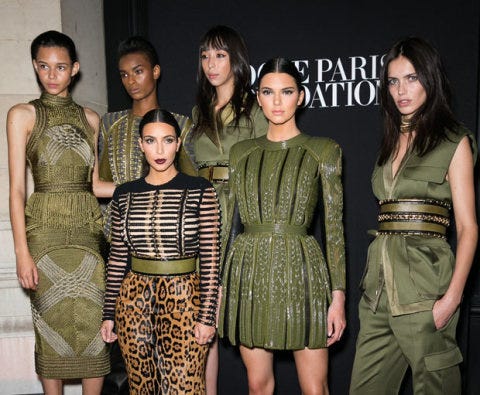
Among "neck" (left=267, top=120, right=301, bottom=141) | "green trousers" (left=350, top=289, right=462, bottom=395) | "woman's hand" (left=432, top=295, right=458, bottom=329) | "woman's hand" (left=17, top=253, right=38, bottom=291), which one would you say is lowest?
A: "green trousers" (left=350, top=289, right=462, bottom=395)

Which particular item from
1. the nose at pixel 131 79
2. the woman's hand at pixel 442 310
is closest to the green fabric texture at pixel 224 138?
the nose at pixel 131 79

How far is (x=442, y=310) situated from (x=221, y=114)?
158cm

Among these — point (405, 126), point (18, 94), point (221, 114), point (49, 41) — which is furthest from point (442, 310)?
point (18, 94)

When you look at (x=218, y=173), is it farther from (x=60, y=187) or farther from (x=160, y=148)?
(x=60, y=187)

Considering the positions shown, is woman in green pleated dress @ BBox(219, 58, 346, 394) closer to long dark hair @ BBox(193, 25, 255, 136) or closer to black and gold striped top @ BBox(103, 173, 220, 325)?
black and gold striped top @ BBox(103, 173, 220, 325)

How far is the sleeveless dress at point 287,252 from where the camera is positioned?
7.63 feet

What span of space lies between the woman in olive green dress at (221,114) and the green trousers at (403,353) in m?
1.06

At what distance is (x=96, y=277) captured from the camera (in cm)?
296

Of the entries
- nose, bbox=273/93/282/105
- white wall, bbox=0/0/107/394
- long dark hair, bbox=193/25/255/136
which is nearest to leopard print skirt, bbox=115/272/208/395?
nose, bbox=273/93/282/105

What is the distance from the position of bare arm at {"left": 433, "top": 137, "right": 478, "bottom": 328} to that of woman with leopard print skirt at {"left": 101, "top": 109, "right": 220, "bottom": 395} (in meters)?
1.04

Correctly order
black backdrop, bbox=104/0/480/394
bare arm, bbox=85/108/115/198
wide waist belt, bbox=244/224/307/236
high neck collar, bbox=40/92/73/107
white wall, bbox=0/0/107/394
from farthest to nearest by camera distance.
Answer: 1. white wall, bbox=0/0/107/394
2. black backdrop, bbox=104/0/480/394
3. bare arm, bbox=85/108/115/198
4. high neck collar, bbox=40/92/73/107
5. wide waist belt, bbox=244/224/307/236

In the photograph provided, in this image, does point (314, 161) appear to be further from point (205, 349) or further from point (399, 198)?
point (205, 349)

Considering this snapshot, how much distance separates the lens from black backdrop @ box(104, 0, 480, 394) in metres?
3.44

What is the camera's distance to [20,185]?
2873mm
